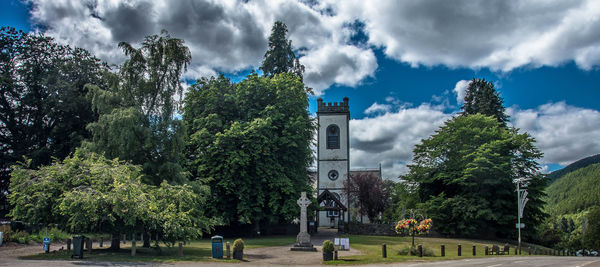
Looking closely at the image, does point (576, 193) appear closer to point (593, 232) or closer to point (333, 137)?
point (593, 232)

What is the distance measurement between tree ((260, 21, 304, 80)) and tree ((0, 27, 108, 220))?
1680 centimetres

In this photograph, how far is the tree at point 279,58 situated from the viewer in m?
45.6

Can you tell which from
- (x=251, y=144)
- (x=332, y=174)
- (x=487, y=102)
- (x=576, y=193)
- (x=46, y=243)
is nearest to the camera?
(x=46, y=243)

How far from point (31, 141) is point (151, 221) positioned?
23417 millimetres

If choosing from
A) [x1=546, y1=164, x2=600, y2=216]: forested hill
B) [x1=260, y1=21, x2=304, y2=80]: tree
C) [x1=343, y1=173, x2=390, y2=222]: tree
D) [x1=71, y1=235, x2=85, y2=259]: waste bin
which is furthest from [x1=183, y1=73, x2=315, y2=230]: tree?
[x1=546, y1=164, x2=600, y2=216]: forested hill

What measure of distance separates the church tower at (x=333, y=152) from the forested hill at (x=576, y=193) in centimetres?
10648

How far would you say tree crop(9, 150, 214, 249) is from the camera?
17594 millimetres

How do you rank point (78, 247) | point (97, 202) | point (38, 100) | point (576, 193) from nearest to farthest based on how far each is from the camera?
point (97, 202), point (78, 247), point (38, 100), point (576, 193)

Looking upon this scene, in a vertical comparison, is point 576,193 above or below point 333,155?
below

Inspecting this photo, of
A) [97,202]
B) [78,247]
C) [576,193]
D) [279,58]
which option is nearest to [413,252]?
[97,202]

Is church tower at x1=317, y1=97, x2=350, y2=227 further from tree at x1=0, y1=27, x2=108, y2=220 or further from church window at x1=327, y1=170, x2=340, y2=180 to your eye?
tree at x1=0, y1=27, x2=108, y2=220

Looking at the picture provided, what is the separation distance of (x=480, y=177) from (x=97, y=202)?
33949mm

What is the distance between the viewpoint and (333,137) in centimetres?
5875

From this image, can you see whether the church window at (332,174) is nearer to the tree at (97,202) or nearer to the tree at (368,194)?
the tree at (368,194)
